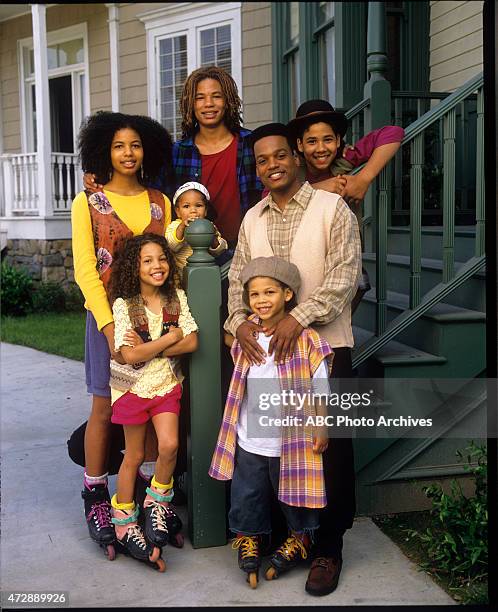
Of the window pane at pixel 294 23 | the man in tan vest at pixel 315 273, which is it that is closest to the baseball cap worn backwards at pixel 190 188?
the man in tan vest at pixel 315 273

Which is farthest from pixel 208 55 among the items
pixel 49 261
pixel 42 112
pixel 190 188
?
pixel 190 188

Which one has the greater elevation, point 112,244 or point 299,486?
point 112,244

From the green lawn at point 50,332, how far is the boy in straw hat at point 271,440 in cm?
440

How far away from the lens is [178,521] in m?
3.12

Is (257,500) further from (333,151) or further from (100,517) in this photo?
(333,151)

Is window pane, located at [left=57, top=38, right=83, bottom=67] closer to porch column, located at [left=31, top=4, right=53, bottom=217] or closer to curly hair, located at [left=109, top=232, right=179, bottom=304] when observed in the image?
porch column, located at [left=31, top=4, right=53, bottom=217]

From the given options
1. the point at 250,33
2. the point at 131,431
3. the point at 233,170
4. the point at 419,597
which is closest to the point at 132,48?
the point at 250,33

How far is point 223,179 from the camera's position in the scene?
3.30 meters

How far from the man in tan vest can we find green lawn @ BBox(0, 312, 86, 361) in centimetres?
452

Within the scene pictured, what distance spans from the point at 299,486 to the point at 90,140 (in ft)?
5.26

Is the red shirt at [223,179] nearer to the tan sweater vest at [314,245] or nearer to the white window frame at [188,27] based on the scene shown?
the tan sweater vest at [314,245]

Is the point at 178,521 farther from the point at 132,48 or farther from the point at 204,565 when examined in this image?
the point at 132,48

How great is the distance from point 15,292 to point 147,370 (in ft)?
22.2

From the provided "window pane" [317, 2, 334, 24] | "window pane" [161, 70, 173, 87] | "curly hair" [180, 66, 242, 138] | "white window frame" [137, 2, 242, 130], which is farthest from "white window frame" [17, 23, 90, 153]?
"curly hair" [180, 66, 242, 138]
